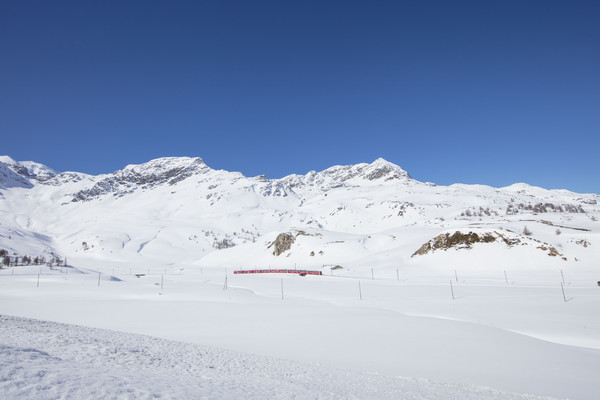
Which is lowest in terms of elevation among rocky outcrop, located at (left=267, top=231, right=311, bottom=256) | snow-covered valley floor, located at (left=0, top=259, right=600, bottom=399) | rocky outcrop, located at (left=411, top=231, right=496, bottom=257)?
snow-covered valley floor, located at (left=0, top=259, right=600, bottom=399)

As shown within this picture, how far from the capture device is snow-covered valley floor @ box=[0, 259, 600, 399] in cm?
538

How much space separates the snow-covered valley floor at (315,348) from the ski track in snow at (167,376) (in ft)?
0.10

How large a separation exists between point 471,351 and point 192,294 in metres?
23.1

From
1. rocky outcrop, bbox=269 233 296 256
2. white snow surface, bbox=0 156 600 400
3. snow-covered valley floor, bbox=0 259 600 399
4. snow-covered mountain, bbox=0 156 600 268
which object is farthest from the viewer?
rocky outcrop, bbox=269 233 296 256

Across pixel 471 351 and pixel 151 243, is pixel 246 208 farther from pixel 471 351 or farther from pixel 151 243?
pixel 471 351

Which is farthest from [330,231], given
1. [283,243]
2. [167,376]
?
[167,376]

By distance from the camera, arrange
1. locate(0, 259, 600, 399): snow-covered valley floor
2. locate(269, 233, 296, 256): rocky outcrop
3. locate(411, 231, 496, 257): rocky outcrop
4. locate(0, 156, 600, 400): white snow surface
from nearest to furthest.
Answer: locate(0, 259, 600, 399): snow-covered valley floor < locate(0, 156, 600, 400): white snow surface < locate(411, 231, 496, 257): rocky outcrop < locate(269, 233, 296, 256): rocky outcrop

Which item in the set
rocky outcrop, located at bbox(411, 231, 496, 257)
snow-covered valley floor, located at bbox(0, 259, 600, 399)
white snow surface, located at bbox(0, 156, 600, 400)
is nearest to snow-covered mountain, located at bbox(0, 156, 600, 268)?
rocky outcrop, located at bbox(411, 231, 496, 257)

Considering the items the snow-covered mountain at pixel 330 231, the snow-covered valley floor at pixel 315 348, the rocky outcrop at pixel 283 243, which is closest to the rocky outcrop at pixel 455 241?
the snow-covered mountain at pixel 330 231

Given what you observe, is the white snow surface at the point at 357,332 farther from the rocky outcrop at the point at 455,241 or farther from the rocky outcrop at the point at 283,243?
the rocky outcrop at the point at 283,243

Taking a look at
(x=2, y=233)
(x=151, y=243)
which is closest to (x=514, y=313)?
(x=151, y=243)

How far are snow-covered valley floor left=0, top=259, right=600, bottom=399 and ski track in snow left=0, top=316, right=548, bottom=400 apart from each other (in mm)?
31

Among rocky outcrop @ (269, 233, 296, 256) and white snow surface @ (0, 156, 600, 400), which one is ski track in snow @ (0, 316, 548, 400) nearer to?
white snow surface @ (0, 156, 600, 400)

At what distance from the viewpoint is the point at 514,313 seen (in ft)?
55.7
